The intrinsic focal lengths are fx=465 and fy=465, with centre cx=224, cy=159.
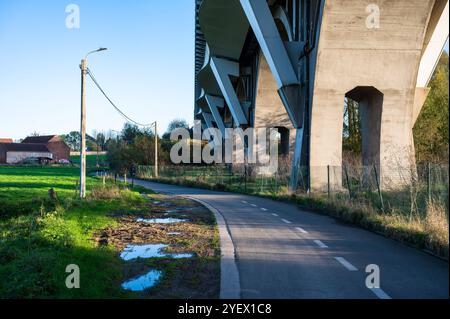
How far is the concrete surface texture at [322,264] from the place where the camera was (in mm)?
6043

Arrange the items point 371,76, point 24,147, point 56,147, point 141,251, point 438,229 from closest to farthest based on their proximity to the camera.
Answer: point 438,229 → point 141,251 → point 371,76 → point 24,147 → point 56,147

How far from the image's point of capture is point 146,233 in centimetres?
1145

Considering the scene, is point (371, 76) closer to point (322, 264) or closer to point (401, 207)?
point (401, 207)

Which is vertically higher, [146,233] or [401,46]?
[401,46]

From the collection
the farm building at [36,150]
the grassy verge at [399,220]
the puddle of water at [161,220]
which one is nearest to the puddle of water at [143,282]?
the grassy verge at [399,220]

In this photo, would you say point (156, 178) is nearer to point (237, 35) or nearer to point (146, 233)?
point (237, 35)

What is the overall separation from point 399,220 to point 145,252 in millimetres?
6150

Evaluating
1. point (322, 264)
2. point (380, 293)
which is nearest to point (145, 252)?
point (322, 264)

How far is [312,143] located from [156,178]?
3027 cm

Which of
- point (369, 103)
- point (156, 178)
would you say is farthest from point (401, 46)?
point (156, 178)

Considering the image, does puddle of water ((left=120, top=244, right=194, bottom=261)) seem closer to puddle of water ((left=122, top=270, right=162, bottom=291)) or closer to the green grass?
the green grass

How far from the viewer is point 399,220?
11188mm

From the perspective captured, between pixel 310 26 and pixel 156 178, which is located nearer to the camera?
pixel 310 26

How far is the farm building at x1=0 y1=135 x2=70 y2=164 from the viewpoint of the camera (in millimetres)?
109312
